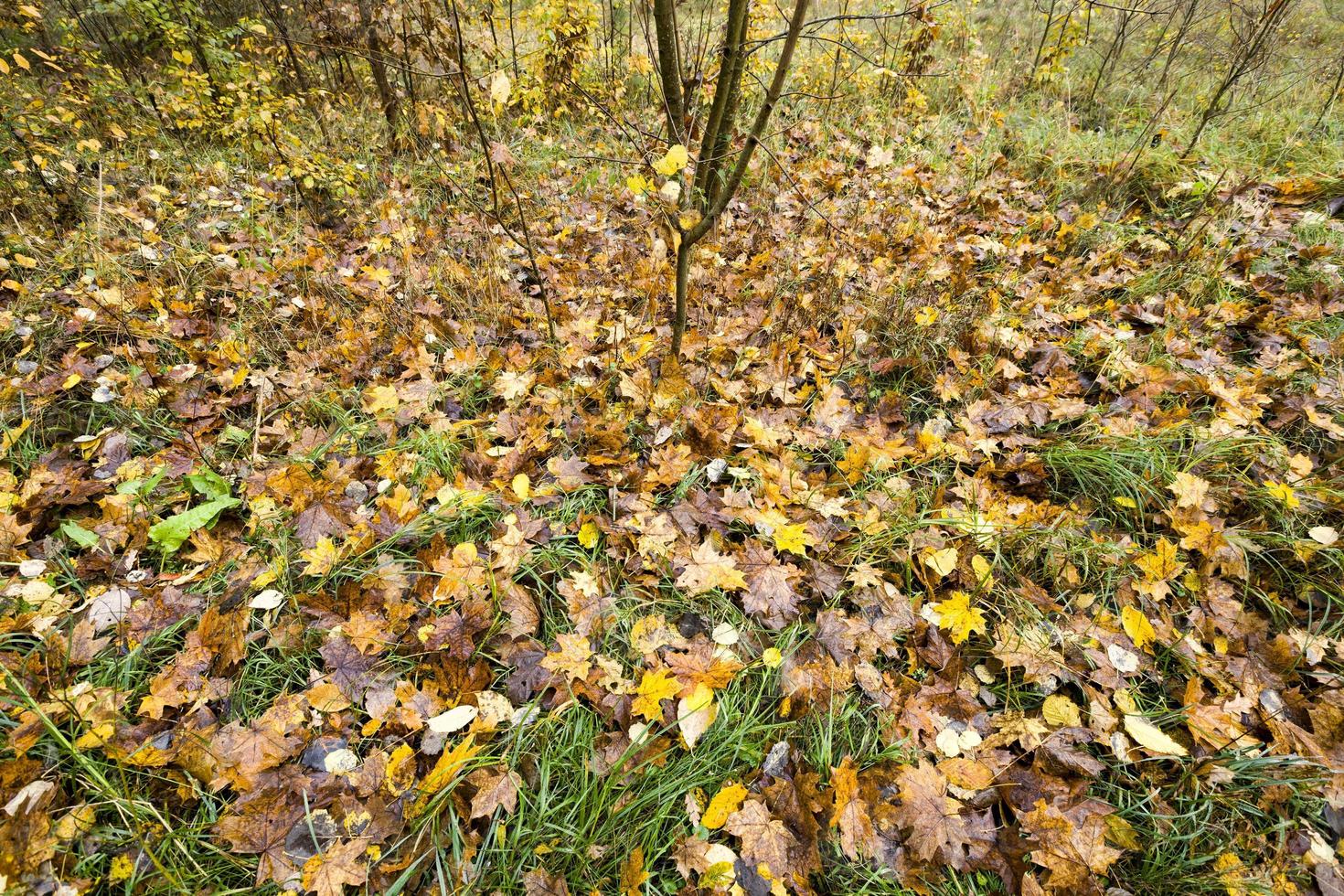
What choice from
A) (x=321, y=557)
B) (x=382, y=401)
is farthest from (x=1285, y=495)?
(x=382, y=401)

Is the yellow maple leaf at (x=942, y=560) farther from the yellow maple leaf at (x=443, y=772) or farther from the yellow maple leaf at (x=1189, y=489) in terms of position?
the yellow maple leaf at (x=443, y=772)

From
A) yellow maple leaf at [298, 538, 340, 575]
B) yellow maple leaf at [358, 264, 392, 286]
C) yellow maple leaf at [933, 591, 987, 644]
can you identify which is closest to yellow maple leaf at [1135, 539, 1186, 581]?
yellow maple leaf at [933, 591, 987, 644]

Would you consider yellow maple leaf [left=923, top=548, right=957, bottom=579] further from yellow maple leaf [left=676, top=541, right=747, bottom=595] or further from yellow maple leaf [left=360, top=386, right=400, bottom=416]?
yellow maple leaf [left=360, top=386, right=400, bottom=416]

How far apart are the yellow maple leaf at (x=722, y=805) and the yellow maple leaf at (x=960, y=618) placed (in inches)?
34.1

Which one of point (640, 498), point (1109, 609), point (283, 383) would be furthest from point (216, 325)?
point (1109, 609)

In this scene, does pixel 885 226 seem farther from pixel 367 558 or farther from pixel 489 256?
pixel 367 558

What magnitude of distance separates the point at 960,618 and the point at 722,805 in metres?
0.98

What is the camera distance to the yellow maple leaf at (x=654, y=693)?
5.51 ft

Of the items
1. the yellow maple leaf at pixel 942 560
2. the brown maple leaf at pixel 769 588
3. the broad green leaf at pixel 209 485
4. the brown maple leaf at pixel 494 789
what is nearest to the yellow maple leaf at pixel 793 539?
the brown maple leaf at pixel 769 588

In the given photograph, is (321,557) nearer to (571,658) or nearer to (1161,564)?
(571,658)

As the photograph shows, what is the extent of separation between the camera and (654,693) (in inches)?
67.1

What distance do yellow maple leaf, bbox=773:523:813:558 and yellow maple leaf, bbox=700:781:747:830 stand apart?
2.49 feet

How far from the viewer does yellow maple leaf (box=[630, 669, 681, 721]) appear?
1.68 m

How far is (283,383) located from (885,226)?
146 inches
